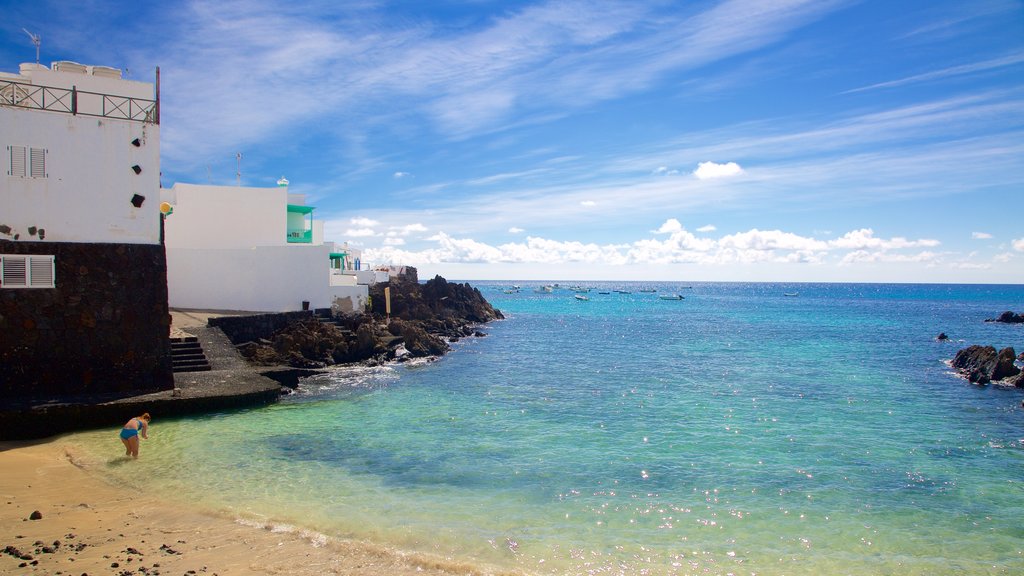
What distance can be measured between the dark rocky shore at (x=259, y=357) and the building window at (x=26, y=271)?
101 inches

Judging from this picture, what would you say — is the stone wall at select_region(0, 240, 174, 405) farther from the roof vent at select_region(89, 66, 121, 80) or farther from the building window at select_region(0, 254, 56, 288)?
the roof vent at select_region(89, 66, 121, 80)

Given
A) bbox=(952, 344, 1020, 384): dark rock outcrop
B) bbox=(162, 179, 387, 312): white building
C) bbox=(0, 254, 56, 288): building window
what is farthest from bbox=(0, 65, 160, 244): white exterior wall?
bbox=(952, 344, 1020, 384): dark rock outcrop

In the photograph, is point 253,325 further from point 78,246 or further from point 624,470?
point 624,470

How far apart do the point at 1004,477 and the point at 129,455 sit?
54.6 feet

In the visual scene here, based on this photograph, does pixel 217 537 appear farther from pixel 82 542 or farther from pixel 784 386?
pixel 784 386

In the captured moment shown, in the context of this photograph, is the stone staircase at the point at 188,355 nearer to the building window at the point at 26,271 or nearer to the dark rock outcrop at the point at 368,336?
the dark rock outcrop at the point at 368,336

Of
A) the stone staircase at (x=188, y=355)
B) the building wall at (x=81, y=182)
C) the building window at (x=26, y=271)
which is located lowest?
the stone staircase at (x=188, y=355)

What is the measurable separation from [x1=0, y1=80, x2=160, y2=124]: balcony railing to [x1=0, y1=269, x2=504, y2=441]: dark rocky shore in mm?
6656

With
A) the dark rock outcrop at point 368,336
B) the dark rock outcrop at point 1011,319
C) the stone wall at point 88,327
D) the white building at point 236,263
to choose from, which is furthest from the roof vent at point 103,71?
the dark rock outcrop at point 1011,319

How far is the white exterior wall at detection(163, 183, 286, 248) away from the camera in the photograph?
101ft

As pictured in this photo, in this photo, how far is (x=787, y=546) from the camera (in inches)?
336

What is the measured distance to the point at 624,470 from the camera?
1182 cm

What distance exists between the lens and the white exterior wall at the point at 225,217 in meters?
30.9

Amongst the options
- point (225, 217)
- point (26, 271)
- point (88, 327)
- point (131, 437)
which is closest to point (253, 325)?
point (88, 327)
